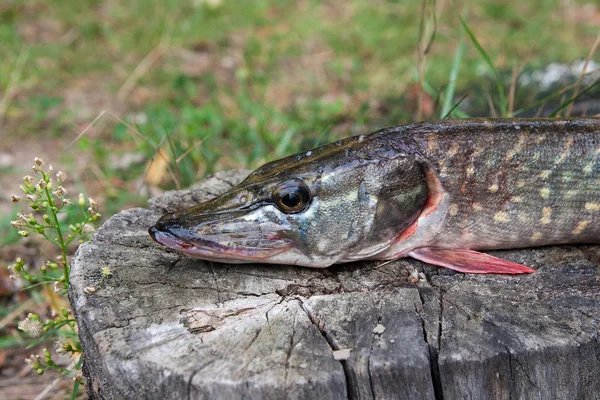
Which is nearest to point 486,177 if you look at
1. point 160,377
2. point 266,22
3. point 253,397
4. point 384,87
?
point 253,397

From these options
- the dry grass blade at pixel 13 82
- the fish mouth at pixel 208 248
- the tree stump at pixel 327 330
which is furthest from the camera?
the dry grass blade at pixel 13 82

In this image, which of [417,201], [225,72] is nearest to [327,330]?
[417,201]

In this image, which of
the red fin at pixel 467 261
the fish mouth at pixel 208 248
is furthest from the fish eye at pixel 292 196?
the red fin at pixel 467 261

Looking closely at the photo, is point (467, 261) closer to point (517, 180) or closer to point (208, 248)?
point (517, 180)

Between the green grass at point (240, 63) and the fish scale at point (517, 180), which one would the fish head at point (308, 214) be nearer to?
the fish scale at point (517, 180)

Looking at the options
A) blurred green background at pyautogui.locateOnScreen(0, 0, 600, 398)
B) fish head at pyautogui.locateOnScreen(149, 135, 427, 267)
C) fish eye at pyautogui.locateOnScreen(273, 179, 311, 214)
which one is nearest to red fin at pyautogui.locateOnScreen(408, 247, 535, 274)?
fish head at pyautogui.locateOnScreen(149, 135, 427, 267)

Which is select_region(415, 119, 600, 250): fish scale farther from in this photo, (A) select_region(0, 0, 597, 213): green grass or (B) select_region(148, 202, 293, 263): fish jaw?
(A) select_region(0, 0, 597, 213): green grass

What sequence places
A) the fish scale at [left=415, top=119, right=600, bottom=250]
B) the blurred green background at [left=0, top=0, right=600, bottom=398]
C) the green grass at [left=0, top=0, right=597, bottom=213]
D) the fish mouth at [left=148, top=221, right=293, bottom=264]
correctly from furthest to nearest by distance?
the green grass at [left=0, top=0, right=597, bottom=213] → the blurred green background at [left=0, top=0, right=600, bottom=398] → the fish scale at [left=415, top=119, right=600, bottom=250] → the fish mouth at [left=148, top=221, right=293, bottom=264]
